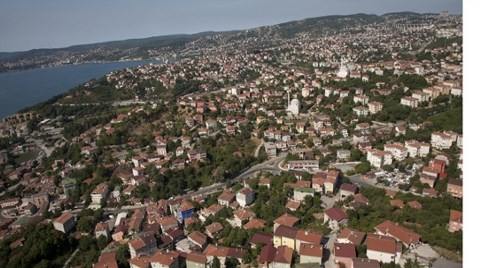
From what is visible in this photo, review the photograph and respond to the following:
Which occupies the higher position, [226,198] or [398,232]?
[398,232]

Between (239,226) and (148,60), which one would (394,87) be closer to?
(239,226)

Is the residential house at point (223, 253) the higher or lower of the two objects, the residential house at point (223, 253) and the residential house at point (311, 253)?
the lower

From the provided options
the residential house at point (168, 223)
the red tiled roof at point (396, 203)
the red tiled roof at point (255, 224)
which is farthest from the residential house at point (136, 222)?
the red tiled roof at point (396, 203)

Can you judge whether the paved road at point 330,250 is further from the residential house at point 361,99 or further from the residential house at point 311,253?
the residential house at point 361,99

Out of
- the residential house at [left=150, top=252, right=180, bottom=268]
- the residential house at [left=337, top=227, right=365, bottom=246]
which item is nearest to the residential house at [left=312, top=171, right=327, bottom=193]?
the residential house at [left=337, top=227, right=365, bottom=246]

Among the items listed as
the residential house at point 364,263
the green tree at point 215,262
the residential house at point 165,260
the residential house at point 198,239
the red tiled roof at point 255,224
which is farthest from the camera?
the red tiled roof at point 255,224

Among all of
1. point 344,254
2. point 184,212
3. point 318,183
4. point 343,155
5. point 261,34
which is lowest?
point 184,212

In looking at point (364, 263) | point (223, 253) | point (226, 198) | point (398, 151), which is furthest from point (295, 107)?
point (364, 263)

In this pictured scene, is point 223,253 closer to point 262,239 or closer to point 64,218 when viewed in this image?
point 262,239
